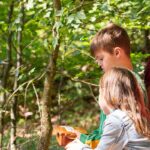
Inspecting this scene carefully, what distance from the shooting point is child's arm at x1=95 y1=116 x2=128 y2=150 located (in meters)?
2.61

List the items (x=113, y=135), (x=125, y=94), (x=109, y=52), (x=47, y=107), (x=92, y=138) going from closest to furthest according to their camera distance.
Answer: (x=113, y=135) → (x=125, y=94) → (x=92, y=138) → (x=109, y=52) → (x=47, y=107)

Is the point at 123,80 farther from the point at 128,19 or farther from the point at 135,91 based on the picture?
the point at 128,19

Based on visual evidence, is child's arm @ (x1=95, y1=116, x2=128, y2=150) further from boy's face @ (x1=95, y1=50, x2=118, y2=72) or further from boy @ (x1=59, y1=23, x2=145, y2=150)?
boy's face @ (x1=95, y1=50, x2=118, y2=72)

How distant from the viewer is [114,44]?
3143 mm

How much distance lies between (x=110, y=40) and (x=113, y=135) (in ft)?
2.54

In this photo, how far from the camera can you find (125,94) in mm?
2719

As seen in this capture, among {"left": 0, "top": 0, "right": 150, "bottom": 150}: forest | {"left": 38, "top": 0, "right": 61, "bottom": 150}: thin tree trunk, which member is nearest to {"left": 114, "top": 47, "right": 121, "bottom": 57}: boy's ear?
{"left": 0, "top": 0, "right": 150, "bottom": 150}: forest

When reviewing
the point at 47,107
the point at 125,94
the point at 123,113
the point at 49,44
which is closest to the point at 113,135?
the point at 123,113

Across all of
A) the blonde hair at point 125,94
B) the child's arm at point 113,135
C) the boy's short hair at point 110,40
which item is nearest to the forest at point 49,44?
the boy's short hair at point 110,40

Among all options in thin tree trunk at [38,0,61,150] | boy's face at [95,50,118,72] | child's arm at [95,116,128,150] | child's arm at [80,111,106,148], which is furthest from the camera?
thin tree trunk at [38,0,61,150]

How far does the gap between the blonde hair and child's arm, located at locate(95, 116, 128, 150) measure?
3.8 inches

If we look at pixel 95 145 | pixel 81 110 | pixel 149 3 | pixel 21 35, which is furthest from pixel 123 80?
pixel 81 110

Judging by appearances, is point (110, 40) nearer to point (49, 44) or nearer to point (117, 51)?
point (117, 51)

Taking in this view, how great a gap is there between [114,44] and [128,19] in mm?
1134
